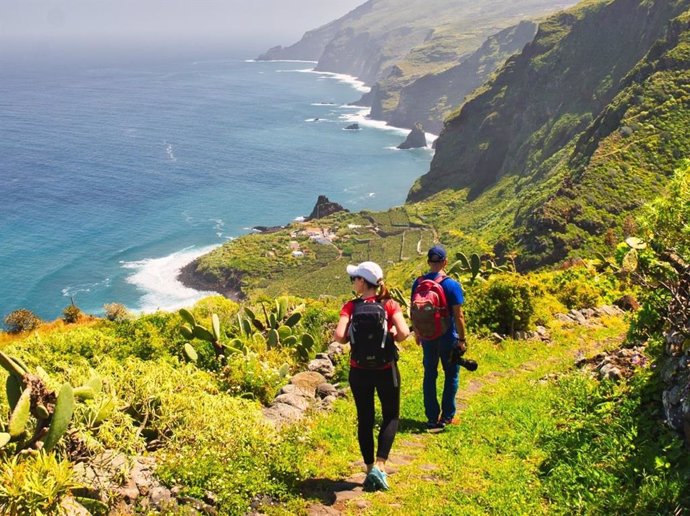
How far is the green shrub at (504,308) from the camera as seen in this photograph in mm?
14789

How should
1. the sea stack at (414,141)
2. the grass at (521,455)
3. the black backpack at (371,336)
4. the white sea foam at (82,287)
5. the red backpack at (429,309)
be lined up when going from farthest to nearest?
the sea stack at (414,141) → the white sea foam at (82,287) → the red backpack at (429,309) → the black backpack at (371,336) → the grass at (521,455)

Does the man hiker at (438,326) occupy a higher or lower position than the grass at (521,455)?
higher

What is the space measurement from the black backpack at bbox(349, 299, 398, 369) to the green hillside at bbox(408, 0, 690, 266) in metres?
31.3

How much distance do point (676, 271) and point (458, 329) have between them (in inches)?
111

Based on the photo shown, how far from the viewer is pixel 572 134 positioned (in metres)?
117

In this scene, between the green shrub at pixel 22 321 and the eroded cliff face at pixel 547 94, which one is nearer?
the green shrub at pixel 22 321

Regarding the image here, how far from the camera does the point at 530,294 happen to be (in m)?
15.0

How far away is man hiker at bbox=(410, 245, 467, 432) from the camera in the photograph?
8.38 metres

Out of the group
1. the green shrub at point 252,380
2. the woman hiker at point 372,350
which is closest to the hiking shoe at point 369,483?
the woman hiker at point 372,350

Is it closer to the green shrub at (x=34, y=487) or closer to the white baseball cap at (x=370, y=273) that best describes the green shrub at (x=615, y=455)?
the white baseball cap at (x=370, y=273)

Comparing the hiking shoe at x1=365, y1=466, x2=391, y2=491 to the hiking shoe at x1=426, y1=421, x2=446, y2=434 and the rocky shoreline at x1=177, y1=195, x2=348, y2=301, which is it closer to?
the hiking shoe at x1=426, y1=421, x2=446, y2=434

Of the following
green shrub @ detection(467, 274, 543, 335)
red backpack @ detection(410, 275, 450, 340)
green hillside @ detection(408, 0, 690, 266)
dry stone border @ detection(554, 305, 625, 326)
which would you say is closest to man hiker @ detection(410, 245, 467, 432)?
red backpack @ detection(410, 275, 450, 340)

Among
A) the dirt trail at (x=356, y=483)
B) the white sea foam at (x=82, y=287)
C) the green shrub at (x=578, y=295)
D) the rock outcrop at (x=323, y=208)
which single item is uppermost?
the dirt trail at (x=356, y=483)

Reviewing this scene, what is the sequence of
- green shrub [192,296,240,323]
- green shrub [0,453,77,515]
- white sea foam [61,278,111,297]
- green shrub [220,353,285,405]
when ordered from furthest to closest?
white sea foam [61,278,111,297], green shrub [192,296,240,323], green shrub [220,353,285,405], green shrub [0,453,77,515]
